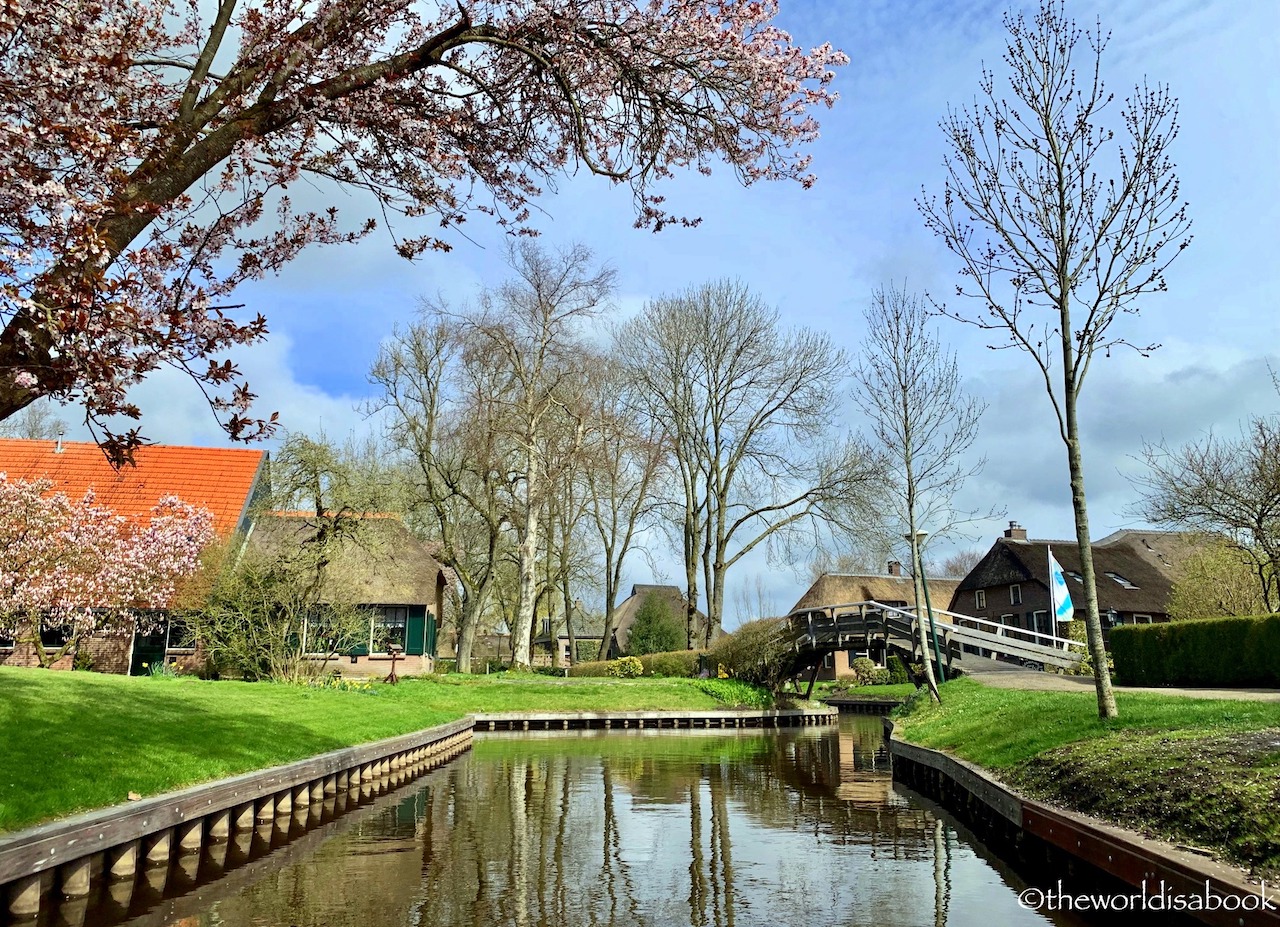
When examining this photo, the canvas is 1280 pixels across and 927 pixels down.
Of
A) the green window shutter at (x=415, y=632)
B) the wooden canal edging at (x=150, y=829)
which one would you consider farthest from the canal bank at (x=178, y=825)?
the green window shutter at (x=415, y=632)

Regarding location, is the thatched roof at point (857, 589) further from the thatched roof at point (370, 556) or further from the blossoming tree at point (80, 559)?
the blossoming tree at point (80, 559)

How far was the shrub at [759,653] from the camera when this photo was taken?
32594 mm

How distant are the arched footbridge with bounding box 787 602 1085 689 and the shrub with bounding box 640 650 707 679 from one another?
4.59 metres

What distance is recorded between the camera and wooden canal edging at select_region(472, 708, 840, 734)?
27.2 m

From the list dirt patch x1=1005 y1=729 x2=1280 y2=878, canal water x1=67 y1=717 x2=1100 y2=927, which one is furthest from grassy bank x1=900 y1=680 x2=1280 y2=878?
canal water x1=67 y1=717 x2=1100 y2=927

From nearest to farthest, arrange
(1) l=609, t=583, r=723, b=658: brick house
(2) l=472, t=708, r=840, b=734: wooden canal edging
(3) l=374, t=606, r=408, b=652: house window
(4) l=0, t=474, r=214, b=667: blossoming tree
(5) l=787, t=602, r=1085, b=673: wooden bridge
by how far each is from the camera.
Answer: (4) l=0, t=474, r=214, b=667: blossoming tree, (2) l=472, t=708, r=840, b=734: wooden canal edging, (5) l=787, t=602, r=1085, b=673: wooden bridge, (3) l=374, t=606, r=408, b=652: house window, (1) l=609, t=583, r=723, b=658: brick house

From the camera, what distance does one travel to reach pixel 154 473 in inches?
1352

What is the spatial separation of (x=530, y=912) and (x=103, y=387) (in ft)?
16.2

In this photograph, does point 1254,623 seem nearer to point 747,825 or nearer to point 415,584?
point 747,825

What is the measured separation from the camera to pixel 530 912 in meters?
7.00

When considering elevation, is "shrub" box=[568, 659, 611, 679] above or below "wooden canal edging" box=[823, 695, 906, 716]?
above

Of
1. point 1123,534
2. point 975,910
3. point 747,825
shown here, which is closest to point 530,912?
point 975,910

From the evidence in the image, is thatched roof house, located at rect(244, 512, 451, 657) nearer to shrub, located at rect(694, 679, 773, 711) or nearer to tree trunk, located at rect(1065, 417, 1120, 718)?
shrub, located at rect(694, 679, 773, 711)

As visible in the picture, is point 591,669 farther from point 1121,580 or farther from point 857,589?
point 1121,580
